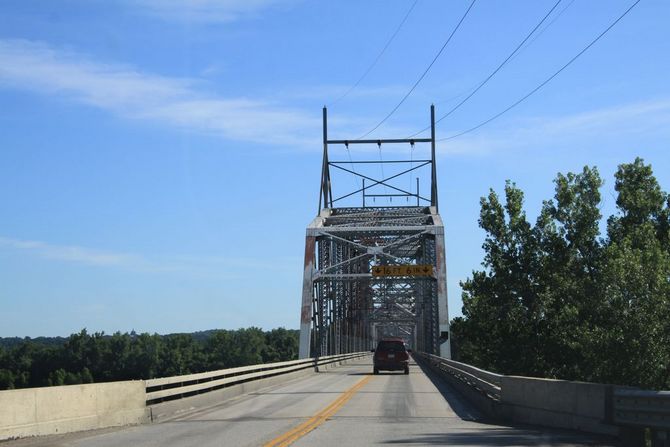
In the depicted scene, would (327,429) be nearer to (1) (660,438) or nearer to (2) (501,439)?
(2) (501,439)

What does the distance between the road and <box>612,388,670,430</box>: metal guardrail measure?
81cm

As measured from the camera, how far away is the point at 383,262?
6469cm

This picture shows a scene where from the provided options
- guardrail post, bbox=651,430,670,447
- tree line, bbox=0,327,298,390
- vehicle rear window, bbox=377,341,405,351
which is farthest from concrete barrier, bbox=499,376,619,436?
tree line, bbox=0,327,298,390

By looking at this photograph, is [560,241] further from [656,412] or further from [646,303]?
[656,412]

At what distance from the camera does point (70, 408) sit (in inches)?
596

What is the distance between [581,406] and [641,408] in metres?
2.40

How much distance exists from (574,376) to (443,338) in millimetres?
14816

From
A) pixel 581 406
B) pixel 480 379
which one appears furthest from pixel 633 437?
pixel 480 379

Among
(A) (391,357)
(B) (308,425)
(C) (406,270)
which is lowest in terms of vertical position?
(B) (308,425)

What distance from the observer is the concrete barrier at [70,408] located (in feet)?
43.9

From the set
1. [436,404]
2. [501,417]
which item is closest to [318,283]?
[436,404]

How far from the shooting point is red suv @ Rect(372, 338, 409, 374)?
1774 inches

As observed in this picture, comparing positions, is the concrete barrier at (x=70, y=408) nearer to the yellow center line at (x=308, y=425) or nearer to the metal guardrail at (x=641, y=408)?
the yellow center line at (x=308, y=425)

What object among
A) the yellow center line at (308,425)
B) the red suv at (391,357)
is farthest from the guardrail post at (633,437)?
the red suv at (391,357)
